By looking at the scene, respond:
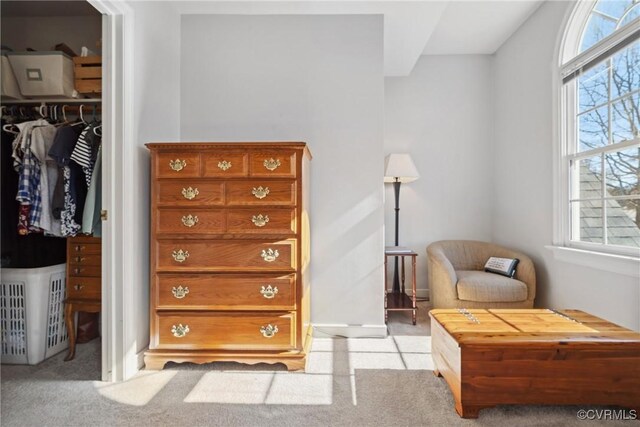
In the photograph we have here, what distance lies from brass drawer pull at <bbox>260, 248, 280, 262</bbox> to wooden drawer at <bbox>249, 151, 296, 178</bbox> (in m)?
0.47

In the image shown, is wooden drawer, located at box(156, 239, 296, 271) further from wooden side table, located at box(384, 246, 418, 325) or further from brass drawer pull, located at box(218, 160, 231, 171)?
wooden side table, located at box(384, 246, 418, 325)

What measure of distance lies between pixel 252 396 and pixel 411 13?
2890 mm

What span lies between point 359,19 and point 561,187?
2.16 meters

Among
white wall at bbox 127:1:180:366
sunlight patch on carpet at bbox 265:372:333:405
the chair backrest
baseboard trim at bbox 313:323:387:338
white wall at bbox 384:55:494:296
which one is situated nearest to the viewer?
sunlight patch on carpet at bbox 265:372:333:405

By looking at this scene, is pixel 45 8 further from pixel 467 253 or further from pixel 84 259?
pixel 467 253

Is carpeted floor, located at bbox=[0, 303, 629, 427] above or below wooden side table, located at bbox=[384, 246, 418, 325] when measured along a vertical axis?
below

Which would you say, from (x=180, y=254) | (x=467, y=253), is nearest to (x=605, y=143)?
(x=467, y=253)

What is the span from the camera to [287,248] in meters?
2.08

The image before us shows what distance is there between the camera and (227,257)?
6.84 ft

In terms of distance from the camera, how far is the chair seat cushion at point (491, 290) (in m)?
2.83

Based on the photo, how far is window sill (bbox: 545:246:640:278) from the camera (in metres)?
2.04

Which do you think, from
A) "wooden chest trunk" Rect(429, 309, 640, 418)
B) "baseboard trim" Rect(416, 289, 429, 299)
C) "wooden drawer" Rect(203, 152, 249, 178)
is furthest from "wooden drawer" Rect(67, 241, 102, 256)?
"baseboard trim" Rect(416, 289, 429, 299)

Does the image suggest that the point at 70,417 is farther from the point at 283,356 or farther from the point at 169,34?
the point at 169,34

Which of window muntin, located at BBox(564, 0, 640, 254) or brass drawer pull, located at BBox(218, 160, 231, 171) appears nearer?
brass drawer pull, located at BBox(218, 160, 231, 171)
